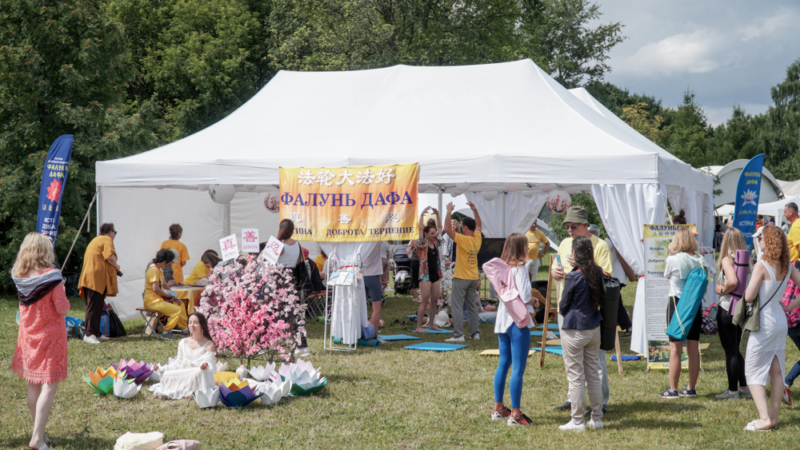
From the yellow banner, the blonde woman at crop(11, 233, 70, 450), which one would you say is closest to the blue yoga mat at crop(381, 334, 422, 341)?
the yellow banner

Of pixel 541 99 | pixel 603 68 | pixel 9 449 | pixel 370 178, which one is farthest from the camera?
pixel 603 68

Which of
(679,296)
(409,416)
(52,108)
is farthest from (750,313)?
A: (52,108)

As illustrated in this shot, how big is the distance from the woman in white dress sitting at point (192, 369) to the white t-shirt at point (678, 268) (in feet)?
12.9

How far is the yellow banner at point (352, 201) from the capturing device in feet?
26.0

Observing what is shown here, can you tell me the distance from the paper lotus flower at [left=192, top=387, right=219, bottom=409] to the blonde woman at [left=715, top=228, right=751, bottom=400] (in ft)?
13.3

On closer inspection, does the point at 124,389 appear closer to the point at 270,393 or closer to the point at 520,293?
the point at 270,393

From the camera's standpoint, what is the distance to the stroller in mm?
13484

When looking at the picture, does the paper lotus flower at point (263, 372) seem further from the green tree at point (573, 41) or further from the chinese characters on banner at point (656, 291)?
the green tree at point (573, 41)

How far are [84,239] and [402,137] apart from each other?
354 inches

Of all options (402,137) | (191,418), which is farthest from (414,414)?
(402,137)

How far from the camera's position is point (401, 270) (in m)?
13.6

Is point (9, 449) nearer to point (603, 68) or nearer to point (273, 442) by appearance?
point (273, 442)

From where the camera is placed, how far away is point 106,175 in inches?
343

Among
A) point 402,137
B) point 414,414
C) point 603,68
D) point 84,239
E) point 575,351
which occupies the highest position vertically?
point 603,68
